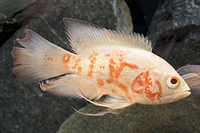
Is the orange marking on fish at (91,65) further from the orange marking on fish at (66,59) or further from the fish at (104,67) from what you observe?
the orange marking on fish at (66,59)

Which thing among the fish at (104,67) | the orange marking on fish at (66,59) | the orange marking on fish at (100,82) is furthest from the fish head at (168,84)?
the orange marking on fish at (66,59)

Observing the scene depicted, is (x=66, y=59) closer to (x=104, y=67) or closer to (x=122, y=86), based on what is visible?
(x=104, y=67)

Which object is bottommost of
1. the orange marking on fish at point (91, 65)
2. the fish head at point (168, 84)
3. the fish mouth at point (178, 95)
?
the fish mouth at point (178, 95)

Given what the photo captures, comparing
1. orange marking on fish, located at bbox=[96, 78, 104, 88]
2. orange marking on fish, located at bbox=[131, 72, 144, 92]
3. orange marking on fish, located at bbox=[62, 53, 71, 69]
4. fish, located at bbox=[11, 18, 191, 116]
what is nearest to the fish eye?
fish, located at bbox=[11, 18, 191, 116]

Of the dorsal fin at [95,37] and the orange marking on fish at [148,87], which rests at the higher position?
the dorsal fin at [95,37]

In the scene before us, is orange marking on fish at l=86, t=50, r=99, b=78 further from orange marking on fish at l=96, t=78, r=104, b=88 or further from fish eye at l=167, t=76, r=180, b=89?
fish eye at l=167, t=76, r=180, b=89

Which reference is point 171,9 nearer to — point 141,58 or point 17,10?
point 141,58
